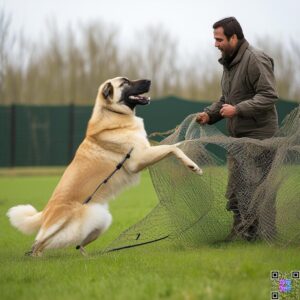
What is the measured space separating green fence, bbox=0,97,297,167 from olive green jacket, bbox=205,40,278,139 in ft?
49.3

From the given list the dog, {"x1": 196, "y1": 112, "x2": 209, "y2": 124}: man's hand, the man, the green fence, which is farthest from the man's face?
the green fence

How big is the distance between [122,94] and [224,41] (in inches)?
49.9

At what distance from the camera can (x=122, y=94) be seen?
6.93m

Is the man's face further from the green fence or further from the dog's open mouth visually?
the green fence

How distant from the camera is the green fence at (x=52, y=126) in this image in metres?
22.0

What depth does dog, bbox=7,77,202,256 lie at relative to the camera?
6.12m

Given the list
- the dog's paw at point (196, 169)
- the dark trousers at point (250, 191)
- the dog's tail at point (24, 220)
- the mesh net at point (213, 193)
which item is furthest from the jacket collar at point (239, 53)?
the dog's tail at point (24, 220)

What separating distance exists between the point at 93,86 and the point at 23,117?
14597 millimetres

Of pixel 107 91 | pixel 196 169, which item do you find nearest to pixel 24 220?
pixel 107 91

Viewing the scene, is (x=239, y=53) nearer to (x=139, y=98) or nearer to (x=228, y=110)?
(x=228, y=110)

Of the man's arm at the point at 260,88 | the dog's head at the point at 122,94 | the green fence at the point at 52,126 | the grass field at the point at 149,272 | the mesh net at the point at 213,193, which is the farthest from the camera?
the green fence at the point at 52,126

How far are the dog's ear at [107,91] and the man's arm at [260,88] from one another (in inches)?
57.4

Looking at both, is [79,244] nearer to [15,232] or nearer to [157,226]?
[157,226]

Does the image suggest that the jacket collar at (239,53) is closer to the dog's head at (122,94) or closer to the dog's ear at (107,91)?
the dog's head at (122,94)
